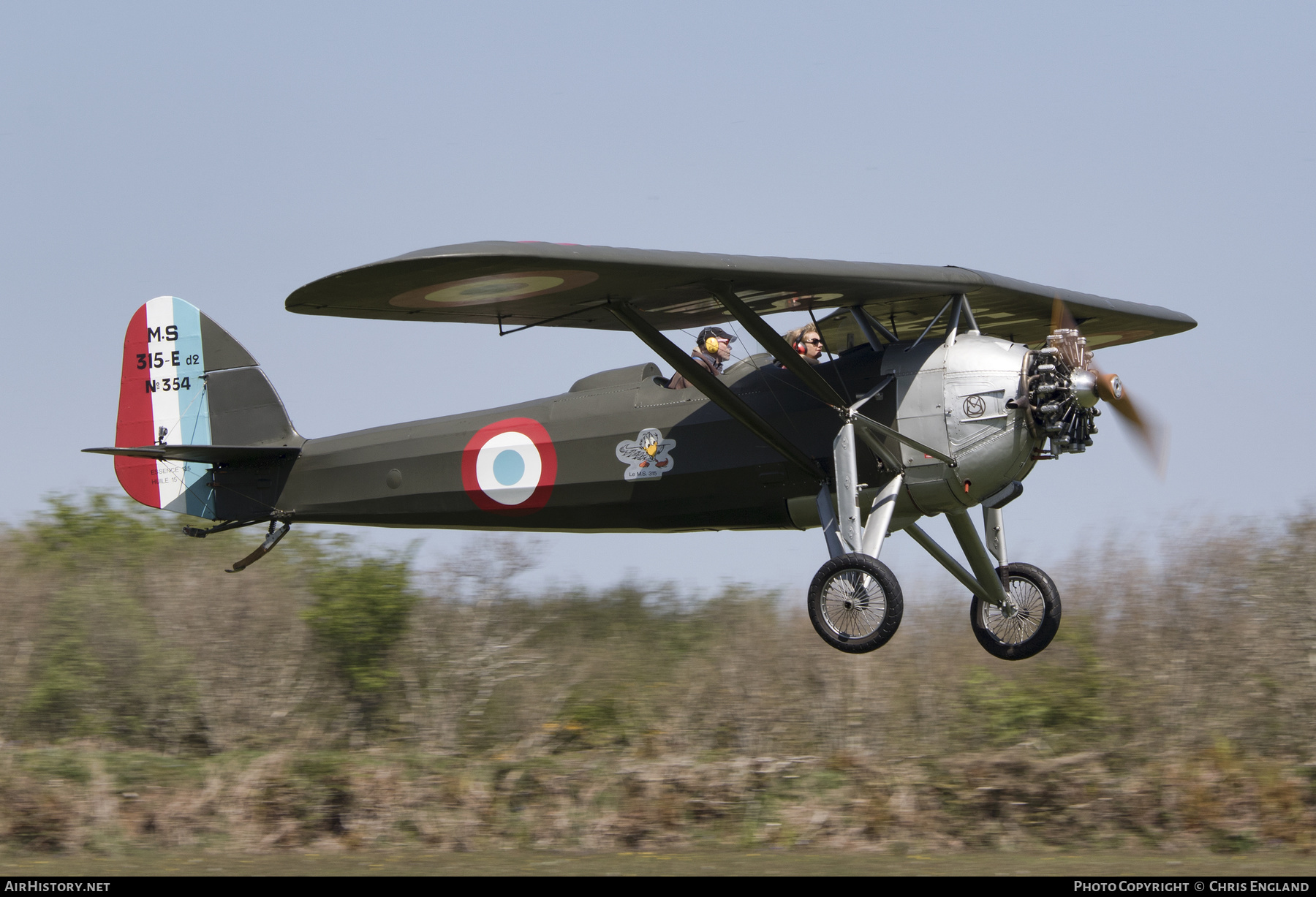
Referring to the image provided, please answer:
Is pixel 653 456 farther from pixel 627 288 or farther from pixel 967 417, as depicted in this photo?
pixel 967 417

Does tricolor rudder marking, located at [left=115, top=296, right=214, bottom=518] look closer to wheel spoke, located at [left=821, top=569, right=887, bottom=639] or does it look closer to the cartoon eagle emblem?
the cartoon eagle emblem

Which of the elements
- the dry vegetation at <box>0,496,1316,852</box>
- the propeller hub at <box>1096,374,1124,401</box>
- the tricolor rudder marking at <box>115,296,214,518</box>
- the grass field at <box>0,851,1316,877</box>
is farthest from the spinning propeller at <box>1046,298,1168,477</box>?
the dry vegetation at <box>0,496,1316,852</box>

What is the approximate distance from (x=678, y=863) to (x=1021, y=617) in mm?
6225

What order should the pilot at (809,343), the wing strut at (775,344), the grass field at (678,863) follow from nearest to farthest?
the wing strut at (775,344)
the pilot at (809,343)
the grass field at (678,863)

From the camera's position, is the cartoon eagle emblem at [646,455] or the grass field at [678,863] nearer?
the cartoon eagle emblem at [646,455]

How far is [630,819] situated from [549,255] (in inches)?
462

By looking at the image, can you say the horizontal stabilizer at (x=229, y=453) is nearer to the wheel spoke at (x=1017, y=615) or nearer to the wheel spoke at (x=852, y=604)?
the wheel spoke at (x=852, y=604)

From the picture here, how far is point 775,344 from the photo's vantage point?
8.82m

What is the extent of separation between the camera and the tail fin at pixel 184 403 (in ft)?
42.2

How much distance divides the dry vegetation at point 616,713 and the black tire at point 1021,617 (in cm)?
735

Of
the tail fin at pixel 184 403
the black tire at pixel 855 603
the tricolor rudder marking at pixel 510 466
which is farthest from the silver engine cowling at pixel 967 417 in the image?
the tail fin at pixel 184 403

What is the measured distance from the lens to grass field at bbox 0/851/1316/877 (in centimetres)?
1324

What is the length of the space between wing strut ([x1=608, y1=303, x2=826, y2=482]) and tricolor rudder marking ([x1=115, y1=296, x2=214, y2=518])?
6065 millimetres

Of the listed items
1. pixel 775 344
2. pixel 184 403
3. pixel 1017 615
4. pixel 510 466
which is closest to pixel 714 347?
pixel 775 344
